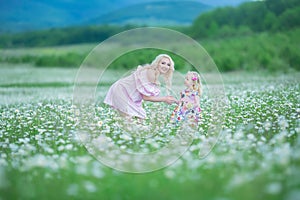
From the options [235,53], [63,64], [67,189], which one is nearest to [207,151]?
[67,189]

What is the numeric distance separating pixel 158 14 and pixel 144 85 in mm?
38541

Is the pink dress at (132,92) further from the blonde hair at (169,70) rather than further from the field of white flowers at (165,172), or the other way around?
the field of white flowers at (165,172)

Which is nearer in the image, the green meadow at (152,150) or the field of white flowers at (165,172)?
the field of white flowers at (165,172)

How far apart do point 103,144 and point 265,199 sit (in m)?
3.35

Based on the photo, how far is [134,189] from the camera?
16.8ft

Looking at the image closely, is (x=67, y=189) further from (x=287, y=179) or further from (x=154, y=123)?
(x=154, y=123)

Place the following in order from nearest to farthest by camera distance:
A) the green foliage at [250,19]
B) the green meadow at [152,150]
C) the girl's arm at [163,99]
A: the green meadow at [152,150] < the girl's arm at [163,99] < the green foliage at [250,19]

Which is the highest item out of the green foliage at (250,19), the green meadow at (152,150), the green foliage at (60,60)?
the green foliage at (250,19)

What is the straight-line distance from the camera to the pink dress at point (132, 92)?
9664 mm

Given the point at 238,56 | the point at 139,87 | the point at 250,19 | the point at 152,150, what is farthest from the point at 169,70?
the point at 250,19

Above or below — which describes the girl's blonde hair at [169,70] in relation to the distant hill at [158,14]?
below

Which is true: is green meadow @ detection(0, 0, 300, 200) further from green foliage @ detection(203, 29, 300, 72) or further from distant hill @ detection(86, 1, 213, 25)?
distant hill @ detection(86, 1, 213, 25)

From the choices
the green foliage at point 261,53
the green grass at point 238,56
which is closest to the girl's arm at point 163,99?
the green grass at point 238,56

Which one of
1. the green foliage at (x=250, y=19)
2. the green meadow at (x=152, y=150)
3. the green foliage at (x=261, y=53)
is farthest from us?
the green foliage at (x=250, y=19)
